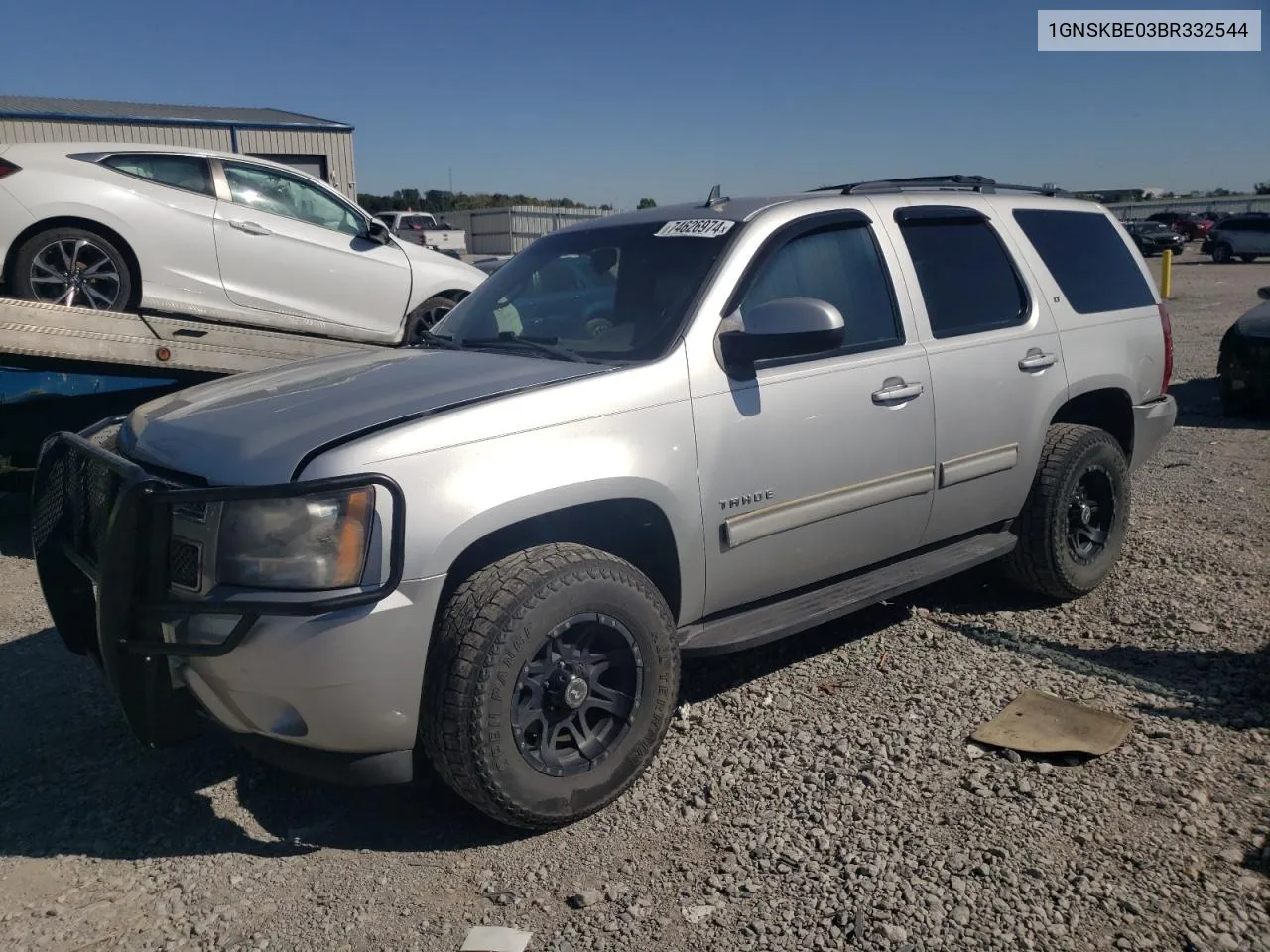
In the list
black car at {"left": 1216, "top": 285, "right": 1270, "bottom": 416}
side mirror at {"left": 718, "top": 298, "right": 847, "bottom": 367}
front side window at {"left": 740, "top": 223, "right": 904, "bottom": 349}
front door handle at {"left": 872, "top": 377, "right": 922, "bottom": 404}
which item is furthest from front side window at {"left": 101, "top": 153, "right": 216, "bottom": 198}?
black car at {"left": 1216, "top": 285, "right": 1270, "bottom": 416}

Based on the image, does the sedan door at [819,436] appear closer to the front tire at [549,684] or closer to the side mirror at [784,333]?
the side mirror at [784,333]

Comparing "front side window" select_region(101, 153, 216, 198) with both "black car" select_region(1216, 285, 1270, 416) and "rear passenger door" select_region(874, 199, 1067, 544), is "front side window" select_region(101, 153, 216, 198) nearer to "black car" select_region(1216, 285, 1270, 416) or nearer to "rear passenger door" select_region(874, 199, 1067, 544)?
"rear passenger door" select_region(874, 199, 1067, 544)

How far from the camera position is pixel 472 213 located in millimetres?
37094

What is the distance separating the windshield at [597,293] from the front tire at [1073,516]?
195 cm

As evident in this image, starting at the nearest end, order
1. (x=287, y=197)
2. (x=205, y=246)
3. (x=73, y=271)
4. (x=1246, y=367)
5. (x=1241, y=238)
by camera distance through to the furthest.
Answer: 1. (x=73, y=271)
2. (x=205, y=246)
3. (x=287, y=197)
4. (x=1246, y=367)
5. (x=1241, y=238)

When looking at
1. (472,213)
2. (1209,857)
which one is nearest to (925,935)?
(1209,857)

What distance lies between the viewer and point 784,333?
3.56m

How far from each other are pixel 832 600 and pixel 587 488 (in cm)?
122

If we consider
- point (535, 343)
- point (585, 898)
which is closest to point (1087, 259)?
point (535, 343)

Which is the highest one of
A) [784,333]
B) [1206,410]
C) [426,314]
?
[426,314]

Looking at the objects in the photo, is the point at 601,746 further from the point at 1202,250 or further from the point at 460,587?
the point at 1202,250

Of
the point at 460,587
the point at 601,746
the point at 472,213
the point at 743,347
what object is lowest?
the point at 601,746

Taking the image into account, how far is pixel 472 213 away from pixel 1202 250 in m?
26.4

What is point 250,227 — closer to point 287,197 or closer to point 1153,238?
point 287,197
